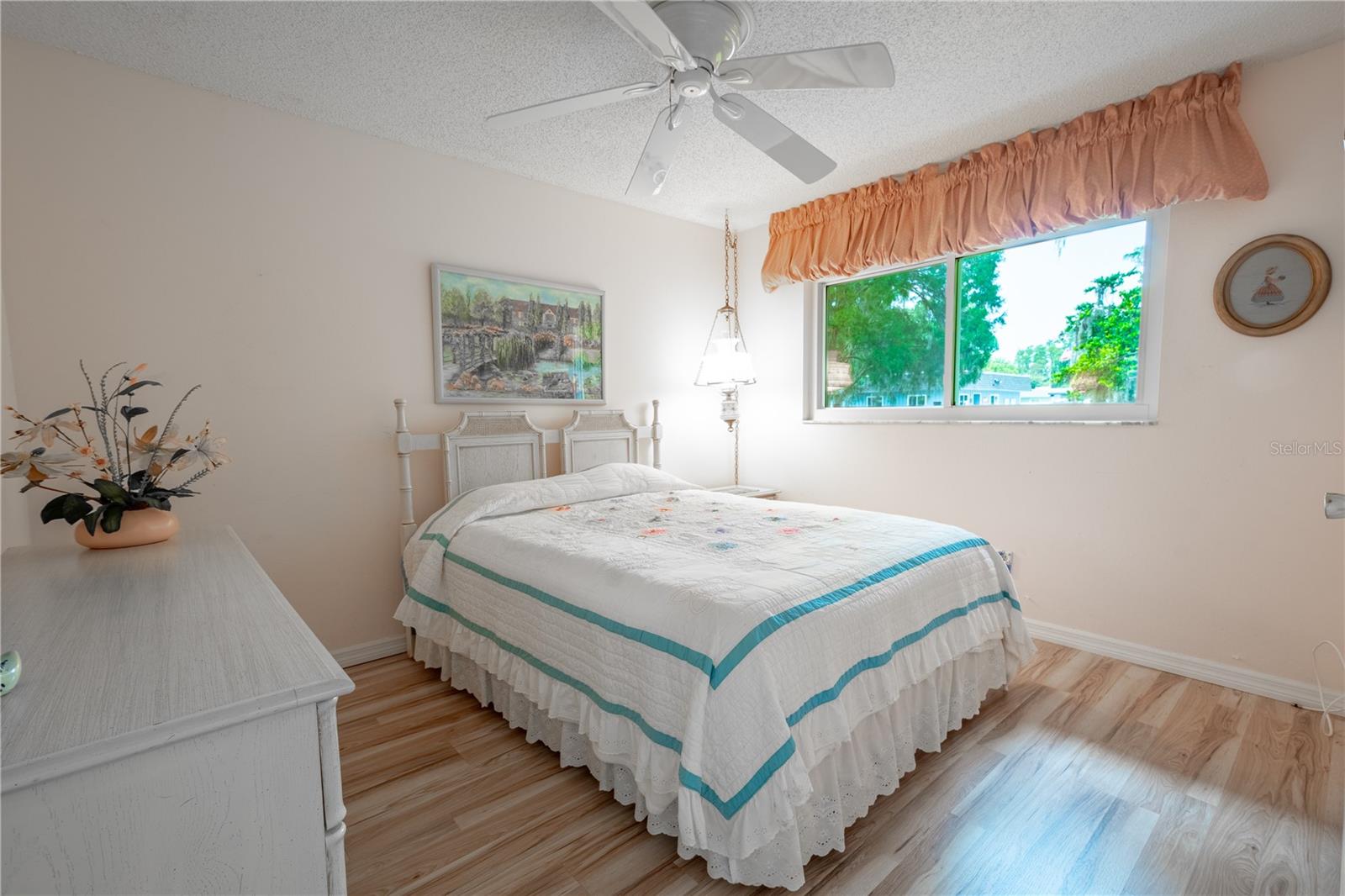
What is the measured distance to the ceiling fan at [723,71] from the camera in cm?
155

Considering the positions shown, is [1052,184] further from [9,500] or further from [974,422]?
[9,500]

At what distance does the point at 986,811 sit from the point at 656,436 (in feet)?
8.22

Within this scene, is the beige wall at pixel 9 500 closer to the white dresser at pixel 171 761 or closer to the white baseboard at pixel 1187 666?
the white dresser at pixel 171 761

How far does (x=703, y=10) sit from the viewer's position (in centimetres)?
170

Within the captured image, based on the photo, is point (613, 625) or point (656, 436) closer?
point (613, 625)

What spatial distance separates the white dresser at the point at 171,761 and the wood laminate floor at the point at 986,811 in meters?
0.88

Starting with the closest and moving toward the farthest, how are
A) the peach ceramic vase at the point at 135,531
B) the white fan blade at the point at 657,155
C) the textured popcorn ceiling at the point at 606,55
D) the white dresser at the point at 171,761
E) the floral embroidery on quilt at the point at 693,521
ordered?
the white dresser at the point at 171,761
the peach ceramic vase at the point at 135,531
the textured popcorn ceiling at the point at 606,55
the white fan blade at the point at 657,155
the floral embroidery on quilt at the point at 693,521

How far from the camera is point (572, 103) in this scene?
1.82m

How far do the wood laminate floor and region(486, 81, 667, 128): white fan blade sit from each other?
2114 millimetres

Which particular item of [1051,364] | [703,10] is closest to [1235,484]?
[1051,364]


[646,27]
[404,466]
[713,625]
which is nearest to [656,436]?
[404,466]

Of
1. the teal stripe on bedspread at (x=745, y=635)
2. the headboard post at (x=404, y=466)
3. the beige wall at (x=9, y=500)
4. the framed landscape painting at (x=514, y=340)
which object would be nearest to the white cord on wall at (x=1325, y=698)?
the teal stripe on bedspread at (x=745, y=635)

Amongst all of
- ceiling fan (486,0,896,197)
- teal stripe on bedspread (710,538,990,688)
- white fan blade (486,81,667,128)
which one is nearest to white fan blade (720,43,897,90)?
ceiling fan (486,0,896,197)

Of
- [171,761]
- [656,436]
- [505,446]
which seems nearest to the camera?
[171,761]
